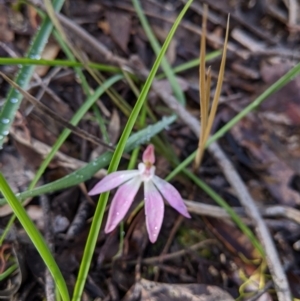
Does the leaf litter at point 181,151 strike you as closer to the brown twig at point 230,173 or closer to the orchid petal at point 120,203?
the brown twig at point 230,173

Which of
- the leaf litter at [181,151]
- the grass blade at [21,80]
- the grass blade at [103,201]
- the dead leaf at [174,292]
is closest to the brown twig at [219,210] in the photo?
the leaf litter at [181,151]

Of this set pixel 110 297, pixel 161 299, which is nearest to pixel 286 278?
pixel 161 299

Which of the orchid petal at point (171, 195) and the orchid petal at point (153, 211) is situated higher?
the orchid petal at point (171, 195)

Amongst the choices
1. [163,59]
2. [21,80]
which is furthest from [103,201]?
[163,59]

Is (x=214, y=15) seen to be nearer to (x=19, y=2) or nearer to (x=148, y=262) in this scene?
(x=19, y=2)

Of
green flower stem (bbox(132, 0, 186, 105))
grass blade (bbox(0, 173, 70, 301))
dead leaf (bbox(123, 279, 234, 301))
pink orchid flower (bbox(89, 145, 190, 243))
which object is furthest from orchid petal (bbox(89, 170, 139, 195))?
green flower stem (bbox(132, 0, 186, 105))

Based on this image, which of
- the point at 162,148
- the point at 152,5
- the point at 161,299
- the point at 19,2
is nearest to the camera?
the point at 161,299
